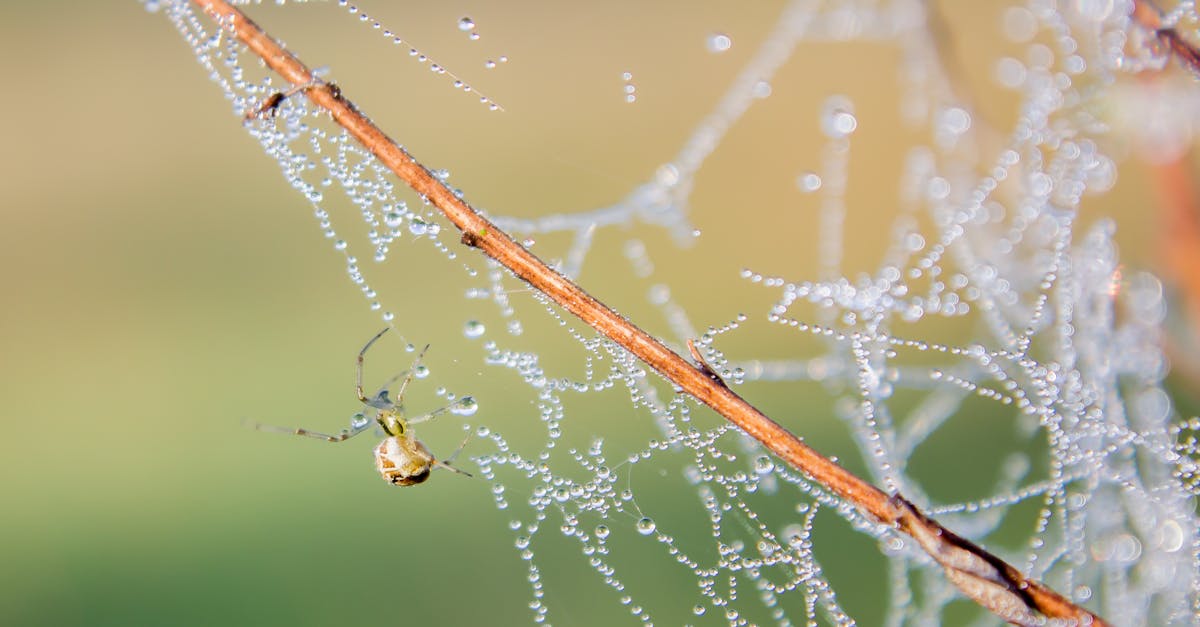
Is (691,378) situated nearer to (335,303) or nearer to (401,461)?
(401,461)

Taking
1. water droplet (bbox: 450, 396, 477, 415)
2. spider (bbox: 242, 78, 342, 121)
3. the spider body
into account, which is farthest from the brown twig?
the spider body

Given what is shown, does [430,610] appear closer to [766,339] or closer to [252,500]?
[252,500]

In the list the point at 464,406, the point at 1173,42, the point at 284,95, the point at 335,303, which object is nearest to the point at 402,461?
the point at 464,406

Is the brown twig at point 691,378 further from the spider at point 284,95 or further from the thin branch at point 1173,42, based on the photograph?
the thin branch at point 1173,42

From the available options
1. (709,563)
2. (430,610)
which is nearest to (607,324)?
(709,563)

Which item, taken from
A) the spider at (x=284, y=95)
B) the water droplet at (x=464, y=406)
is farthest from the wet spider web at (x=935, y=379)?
the spider at (x=284, y=95)
